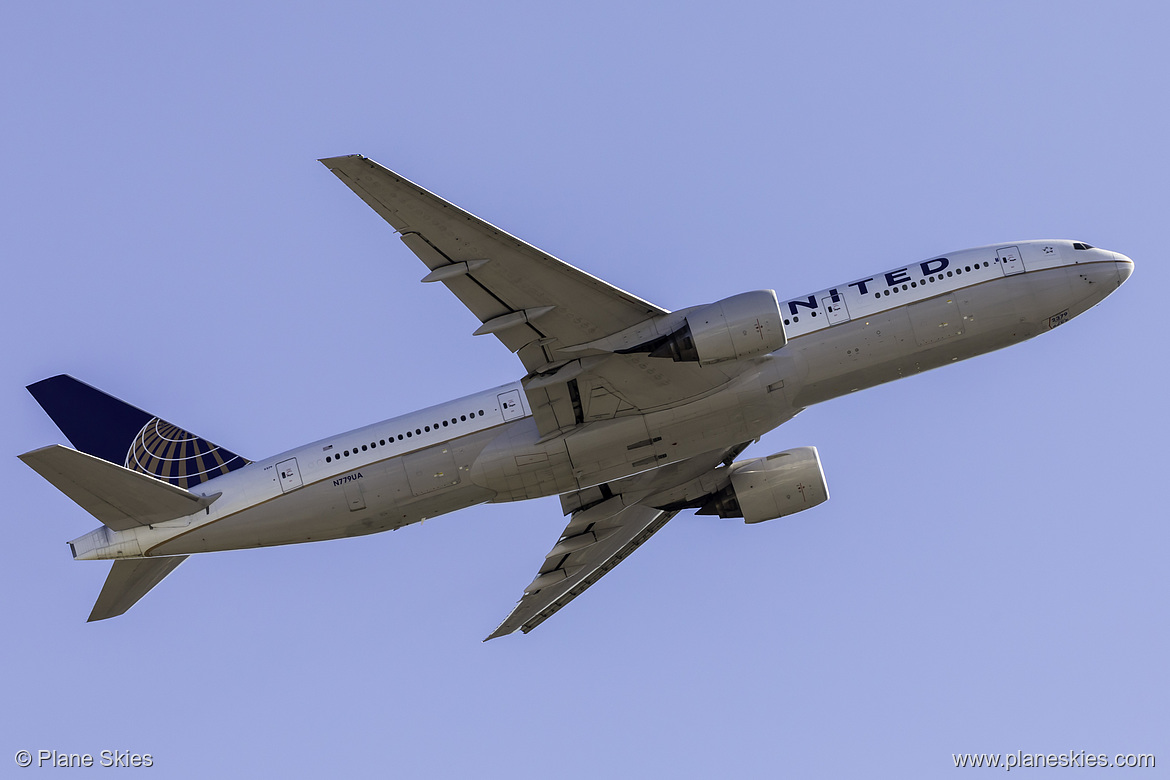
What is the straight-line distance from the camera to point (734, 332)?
92.1 ft

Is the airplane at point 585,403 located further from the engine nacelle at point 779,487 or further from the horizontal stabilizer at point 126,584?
the engine nacelle at point 779,487

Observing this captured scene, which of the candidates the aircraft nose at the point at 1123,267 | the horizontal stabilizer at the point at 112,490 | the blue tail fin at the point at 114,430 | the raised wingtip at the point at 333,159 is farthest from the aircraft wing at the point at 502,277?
the aircraft nose at the point at 1123,267

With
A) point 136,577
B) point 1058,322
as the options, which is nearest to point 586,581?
point 136,577

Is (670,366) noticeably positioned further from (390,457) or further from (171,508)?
(171,508)

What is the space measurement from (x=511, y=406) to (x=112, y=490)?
10.9m

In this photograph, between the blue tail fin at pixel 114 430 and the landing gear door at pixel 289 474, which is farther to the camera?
the blue tail fin at pixel 114 430

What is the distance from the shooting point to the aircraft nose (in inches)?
1257

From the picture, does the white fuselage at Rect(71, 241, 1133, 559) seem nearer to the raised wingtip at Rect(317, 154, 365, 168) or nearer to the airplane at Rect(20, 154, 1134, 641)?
the airplane at Rect(20, 154, 1134, 641)

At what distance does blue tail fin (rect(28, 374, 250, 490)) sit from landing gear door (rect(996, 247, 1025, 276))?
75.7 ft

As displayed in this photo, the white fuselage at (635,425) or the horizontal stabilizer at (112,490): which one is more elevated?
the horizontal stabilizer at (112,490)

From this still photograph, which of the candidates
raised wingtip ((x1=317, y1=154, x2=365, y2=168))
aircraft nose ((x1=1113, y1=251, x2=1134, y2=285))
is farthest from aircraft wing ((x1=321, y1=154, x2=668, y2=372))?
aircraft nose ((x1=1113, y1=251, x2=1134, y2=285))

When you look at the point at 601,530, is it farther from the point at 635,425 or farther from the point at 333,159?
the point at 333,159

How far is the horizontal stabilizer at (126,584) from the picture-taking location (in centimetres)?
3250

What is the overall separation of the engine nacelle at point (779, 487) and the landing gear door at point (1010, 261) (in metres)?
8.26
